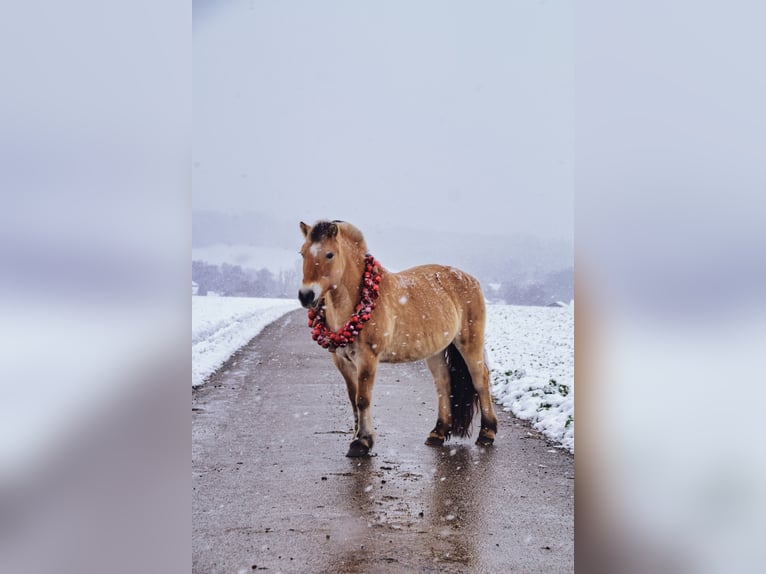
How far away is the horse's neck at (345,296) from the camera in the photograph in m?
2.81

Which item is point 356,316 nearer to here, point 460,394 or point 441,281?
point 441,281

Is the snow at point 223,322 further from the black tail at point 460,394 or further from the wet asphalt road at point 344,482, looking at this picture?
the black tail at point 460,394

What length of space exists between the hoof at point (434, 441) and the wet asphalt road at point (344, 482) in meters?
0.03

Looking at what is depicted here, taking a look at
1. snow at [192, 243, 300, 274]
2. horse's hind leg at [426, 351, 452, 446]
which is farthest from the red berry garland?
horse's hind leg at [426, 351, 452, 446]

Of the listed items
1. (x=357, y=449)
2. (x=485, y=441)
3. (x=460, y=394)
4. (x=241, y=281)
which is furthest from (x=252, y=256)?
(x=485, y=441)

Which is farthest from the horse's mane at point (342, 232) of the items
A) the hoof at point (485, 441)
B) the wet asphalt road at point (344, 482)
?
the hoof at point (485, 441)

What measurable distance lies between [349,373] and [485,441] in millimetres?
685

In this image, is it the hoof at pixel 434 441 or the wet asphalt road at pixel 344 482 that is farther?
the hoof at pixel 434 441

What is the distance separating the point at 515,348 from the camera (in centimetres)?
286
